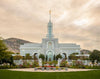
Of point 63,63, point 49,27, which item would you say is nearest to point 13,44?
point 49,27

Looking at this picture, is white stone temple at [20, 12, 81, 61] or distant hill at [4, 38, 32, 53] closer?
white stone temple at [20, 12, 81, 61]

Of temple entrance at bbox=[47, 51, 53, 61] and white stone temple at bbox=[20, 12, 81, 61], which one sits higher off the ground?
white stone temple at bbox=[20, 12, 81, 61]

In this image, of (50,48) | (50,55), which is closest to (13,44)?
(50,48)

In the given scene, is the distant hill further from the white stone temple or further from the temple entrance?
the temple entrance

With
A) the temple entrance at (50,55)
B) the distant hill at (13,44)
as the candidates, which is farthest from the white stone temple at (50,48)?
the distant hill at (13,44)

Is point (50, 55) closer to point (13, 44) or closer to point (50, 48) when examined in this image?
point (50, 48)

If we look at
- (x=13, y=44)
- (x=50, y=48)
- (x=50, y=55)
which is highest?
(x=13, y=44)

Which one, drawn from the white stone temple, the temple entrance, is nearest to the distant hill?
the white stone temple

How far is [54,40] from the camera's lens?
7038 centimetres

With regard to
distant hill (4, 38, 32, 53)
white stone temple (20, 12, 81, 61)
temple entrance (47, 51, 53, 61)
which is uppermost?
distant hill (4, 38, 32, 53)

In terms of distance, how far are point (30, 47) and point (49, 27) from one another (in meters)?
12.6

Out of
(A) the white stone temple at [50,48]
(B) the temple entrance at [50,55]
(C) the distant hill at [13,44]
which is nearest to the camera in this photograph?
(B) the temple entrance at [50,55]

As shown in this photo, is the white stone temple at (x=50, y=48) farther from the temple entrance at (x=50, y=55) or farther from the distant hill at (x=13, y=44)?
the distant hill at (x=13, y=44)

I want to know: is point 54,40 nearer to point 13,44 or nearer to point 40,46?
point 40,46
